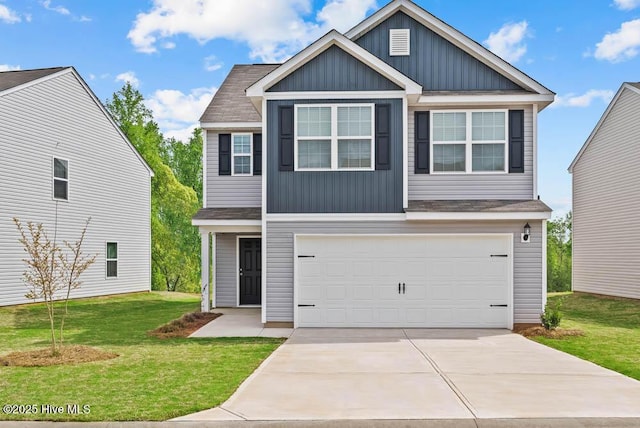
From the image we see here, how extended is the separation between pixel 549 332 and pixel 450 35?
Result: 7.39m

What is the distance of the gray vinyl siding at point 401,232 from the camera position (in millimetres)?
14109

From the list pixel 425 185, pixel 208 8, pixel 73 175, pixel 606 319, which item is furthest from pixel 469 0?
pixel 73 175

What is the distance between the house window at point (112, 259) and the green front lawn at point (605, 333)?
662 inches

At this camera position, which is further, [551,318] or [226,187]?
[226,187]

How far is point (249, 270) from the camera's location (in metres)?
19.0

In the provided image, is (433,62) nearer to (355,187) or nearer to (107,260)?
(355,187)

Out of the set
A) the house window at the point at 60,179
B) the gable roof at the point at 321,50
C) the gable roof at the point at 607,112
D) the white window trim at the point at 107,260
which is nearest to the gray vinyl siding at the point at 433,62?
the gable roof at the point at 321,50

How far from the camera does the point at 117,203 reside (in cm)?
2502

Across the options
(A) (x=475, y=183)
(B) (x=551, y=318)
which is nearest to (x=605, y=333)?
(B) (x=551, y=318)

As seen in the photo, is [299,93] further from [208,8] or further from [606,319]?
Result: [606,319]

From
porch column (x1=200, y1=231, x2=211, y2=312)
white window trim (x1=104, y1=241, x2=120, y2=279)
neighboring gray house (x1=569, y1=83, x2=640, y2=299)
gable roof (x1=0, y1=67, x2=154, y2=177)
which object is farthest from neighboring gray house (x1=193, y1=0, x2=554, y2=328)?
white window trim (x1=104, y1=241, x2=120, y2=279)

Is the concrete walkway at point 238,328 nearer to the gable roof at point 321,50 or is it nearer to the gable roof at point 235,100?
the gable roof at point 321,50

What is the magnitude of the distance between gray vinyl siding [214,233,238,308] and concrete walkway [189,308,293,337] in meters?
1.79

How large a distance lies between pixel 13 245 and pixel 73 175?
3.78 m
